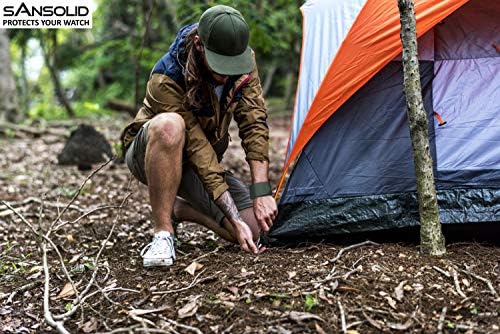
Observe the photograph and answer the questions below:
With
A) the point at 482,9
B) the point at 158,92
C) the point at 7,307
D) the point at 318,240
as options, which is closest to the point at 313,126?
the point at 318,240

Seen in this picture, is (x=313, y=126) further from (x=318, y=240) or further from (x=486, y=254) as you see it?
(x=486, y=254)

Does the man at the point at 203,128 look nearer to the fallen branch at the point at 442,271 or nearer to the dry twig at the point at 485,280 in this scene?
the fallen branch at the point at 442,271

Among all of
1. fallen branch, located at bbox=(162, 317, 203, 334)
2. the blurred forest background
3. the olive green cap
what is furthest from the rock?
fallen branch, located at bbox=(162, 317, 203, 334)

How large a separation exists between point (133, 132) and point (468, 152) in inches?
75.2

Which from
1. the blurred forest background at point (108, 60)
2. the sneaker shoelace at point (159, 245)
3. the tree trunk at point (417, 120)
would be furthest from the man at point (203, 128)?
the blurred forest background at point (108, 60)

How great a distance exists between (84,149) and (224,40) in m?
3.93

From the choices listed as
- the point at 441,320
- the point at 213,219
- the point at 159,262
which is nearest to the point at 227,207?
the point at 213,219

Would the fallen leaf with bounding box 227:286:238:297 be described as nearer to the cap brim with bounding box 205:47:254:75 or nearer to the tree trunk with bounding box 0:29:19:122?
the cap brim with bounding box 205:47:254:75

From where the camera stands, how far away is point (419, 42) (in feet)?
10.8

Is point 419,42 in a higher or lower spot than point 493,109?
higher

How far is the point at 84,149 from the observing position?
6406 mm

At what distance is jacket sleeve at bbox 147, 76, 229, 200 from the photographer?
3.19m

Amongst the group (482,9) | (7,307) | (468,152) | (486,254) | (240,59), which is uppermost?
(482,9)

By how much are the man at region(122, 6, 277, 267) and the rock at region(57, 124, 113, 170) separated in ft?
10.0
